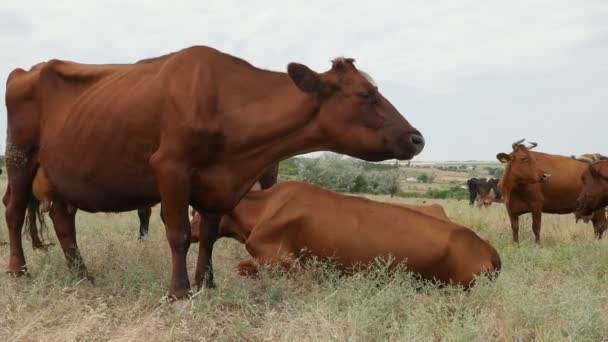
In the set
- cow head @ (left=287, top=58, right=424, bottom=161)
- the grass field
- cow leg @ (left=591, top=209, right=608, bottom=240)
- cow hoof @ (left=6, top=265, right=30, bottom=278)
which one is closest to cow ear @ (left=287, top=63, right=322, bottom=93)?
cow head @ (left=287, top=58, right=424, bottom=161)

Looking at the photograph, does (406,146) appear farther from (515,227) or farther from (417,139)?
(515,227)

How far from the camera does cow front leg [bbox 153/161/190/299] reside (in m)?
4.46

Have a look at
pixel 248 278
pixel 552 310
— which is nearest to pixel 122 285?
pixel 248 278

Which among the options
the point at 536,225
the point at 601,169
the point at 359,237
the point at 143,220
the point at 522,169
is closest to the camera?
the point at 359,237

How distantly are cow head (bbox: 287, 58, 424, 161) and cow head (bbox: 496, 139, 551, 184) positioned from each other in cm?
907

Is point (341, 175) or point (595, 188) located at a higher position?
point (595, 188)

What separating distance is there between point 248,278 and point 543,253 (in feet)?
14.9

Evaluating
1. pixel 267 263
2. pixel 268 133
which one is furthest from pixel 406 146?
pixel 267 263

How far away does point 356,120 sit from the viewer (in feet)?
15.5

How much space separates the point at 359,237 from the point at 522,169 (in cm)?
809

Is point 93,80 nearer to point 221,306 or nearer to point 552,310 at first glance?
point 221,306

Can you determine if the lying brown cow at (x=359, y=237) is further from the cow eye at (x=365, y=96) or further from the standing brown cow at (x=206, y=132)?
the cow eye at (x=365, y=96)

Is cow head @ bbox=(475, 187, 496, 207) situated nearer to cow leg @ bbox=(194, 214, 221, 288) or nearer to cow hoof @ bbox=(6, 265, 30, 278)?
cow leg @ bbox=(194, 214, 221, 288)

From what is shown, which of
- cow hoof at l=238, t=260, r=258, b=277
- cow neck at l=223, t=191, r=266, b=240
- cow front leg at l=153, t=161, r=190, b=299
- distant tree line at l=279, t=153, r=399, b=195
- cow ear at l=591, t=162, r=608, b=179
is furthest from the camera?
distant tree line at l=279, t=153, r=399, b=195
